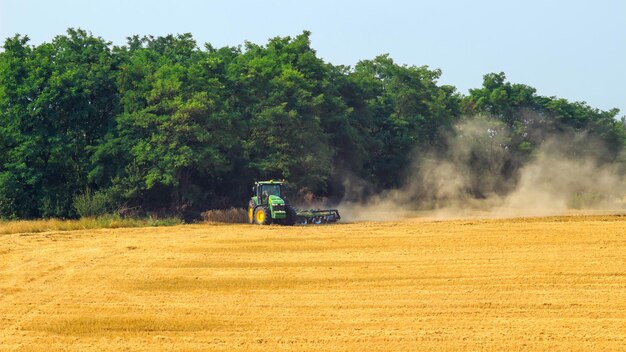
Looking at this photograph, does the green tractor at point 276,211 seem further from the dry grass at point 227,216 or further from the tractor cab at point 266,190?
the dry grass at point 227,216

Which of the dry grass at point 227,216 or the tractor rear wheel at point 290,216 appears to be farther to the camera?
the dry grass at point 227,216

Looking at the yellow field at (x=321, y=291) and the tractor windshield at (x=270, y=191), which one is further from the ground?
the tractor windshield at (x=270, y=191)

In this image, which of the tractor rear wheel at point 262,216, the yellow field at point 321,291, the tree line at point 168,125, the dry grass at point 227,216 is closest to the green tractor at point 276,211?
the tractor rear wheel at point 262,216

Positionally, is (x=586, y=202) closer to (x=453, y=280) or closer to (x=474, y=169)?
(x=474, y=169)

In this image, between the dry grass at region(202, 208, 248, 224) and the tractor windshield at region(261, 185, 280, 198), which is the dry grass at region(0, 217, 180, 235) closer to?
the dry grass at region(202, 208, 248, 224)

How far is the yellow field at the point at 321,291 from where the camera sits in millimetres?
16828

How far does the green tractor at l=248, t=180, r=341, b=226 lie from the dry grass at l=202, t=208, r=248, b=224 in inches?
69.3

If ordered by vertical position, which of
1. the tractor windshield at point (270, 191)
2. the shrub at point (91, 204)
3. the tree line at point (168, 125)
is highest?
the tree line at point (168, 125)

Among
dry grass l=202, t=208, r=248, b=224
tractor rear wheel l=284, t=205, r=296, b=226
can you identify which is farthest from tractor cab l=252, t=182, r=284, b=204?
dry grass l=202, t=208, r=248, b=224

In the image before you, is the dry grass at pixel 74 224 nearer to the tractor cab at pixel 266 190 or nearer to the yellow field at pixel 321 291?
the yellow field at pixel 321 291

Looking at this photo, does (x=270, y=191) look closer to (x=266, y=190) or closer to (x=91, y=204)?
(x=266, y=190)

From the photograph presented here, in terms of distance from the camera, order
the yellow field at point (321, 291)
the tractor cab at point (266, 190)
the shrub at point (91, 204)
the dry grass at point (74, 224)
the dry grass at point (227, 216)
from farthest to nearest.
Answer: the dry grass at point (227, 216), the shrub at point (91, 204), the tractor cab at point (266, 190), the dry grass at point (74, 224), the yellow field at point (321, 291)

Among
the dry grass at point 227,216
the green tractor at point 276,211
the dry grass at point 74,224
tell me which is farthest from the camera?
the dry grass at point 227,216

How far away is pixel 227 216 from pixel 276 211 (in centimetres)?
606
